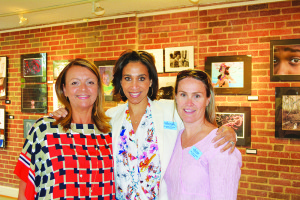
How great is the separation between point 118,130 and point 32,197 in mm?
705

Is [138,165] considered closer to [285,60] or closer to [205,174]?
[205,174]

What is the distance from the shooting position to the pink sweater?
3.96 ft

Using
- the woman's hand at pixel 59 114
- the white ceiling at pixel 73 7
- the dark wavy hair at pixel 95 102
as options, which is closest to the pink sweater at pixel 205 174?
the dark wavy hair at pixel 95 102

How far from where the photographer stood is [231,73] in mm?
3430

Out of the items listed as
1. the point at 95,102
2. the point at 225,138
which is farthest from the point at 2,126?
the point at 225,138

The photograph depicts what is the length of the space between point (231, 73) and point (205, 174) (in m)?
2.41

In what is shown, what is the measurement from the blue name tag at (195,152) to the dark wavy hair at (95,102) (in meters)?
0.68

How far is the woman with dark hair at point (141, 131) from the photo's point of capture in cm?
169

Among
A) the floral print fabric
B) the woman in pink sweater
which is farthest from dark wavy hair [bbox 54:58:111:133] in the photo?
the woman in pink sweater

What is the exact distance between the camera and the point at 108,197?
1612 mm

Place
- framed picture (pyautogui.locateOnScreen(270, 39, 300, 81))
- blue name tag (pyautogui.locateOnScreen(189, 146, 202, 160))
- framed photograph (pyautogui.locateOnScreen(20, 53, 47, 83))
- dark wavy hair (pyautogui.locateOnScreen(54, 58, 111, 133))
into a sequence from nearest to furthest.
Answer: blue name tag (pyautogui.locateOnScreen(189, 146, 202, 160)) → dark wavy hair (pyautogui.locateOnScreen(54, 58, 111, 133)) → framed picture (pyautogui.locateOnScreen(270, 39, 300, 81)) → framed photograph (pyautogui.locateOnScreen(20, 53, 47, 83))

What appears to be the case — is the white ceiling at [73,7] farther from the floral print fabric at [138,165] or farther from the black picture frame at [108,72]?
the floral print fabric at [138,165]

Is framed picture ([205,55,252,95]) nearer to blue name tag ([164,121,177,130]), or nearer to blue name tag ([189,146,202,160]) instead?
blue name tag ([164,121,177,130])

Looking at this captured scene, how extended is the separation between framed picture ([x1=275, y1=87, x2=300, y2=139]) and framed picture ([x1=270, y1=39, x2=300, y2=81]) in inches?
6.8
